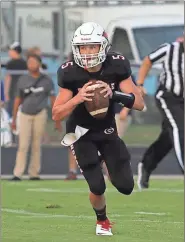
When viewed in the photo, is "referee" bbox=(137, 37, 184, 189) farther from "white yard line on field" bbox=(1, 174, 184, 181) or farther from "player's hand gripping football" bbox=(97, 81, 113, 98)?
"player's hand gripping football" bbox=(97, 81, 113, 98)

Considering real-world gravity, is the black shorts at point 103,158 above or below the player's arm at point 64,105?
below

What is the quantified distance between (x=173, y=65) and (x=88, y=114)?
365 cm

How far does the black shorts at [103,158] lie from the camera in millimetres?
8352

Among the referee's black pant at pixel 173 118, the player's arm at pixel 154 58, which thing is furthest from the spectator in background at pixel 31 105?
the referee's black pant at pixel 173 118

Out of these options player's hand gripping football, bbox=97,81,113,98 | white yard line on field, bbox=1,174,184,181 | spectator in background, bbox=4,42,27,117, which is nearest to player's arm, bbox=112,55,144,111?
player's hand gripping football, bbox=97,81,113,98

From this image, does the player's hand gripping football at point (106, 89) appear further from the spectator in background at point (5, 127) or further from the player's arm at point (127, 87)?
the spectator in background at point (5, 127)

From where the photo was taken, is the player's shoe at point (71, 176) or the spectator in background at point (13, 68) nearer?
the player's shoe at point (71, 176)

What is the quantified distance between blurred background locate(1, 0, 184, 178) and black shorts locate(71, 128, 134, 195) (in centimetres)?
979

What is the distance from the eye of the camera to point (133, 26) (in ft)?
66.9

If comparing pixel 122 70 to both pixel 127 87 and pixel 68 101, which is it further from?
pixel 68 101

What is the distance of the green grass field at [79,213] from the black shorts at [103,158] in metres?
0.41

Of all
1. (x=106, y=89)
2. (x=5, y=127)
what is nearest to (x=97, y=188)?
(x=106, y=89)


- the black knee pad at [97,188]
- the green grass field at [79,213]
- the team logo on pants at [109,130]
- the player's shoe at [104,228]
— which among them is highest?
the team logo on pants at [109,130]

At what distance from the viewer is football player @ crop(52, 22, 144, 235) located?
26.7 ft
